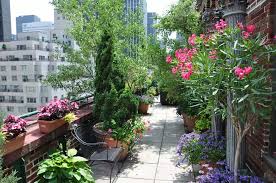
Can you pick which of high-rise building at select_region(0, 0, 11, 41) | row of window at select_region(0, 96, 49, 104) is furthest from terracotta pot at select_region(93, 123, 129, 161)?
high-rise building at select_region(0, 0, 11, 41)

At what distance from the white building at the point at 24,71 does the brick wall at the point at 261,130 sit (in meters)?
35.5

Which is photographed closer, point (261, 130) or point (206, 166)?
point (261, 130)

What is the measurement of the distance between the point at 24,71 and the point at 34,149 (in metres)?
38.4

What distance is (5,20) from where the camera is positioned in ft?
164

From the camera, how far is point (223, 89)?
103 inches

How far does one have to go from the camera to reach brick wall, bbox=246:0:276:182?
9.03ft

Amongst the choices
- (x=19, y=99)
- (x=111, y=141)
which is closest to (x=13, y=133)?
(x=111, y=141)

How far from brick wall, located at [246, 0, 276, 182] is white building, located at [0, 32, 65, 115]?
3554 cm

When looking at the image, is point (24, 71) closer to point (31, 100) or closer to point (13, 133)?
point (31, 100)

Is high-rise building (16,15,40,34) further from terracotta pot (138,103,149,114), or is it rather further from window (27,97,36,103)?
terracotta pot (138,103,149,114)

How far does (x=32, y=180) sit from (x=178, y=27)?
520cm

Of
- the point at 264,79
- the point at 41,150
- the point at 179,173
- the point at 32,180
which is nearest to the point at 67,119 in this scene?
the point at 41,150

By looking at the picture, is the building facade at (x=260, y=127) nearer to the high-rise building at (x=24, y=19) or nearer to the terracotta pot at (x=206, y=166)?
the terracotta pot at (x=206, y=166)

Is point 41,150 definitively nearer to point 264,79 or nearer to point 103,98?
point 103,98
